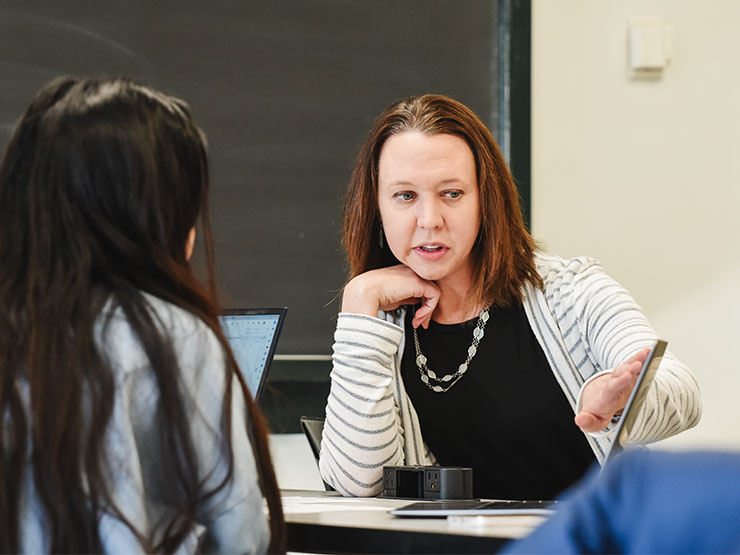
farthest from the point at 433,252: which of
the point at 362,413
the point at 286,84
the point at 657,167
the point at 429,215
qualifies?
the point at 657,167

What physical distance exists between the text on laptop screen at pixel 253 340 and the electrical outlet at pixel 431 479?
383mm

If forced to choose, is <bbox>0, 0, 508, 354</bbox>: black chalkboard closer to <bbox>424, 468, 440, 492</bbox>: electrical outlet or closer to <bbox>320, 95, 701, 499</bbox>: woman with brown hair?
<bbox>320, 95, 701, 499</bbox>: woman with brown hair

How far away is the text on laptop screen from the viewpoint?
162 cm

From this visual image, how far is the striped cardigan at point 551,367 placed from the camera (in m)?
1.46

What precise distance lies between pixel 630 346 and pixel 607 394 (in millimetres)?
190

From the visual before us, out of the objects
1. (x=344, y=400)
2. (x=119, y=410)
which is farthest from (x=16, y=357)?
(x=344, y=400)

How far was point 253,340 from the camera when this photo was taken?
64.7 inches

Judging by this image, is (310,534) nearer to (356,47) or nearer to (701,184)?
(356,47)

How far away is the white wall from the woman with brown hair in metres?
0.72

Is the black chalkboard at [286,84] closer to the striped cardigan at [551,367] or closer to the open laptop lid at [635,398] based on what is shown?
the striped cardigan at [551,367]

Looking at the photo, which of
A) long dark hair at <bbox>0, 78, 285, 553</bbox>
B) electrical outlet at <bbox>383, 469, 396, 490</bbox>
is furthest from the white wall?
long dark hair at <bbox>0, 78, 285, 553</bbox>

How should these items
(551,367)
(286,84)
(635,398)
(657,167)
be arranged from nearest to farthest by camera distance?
(635,398), (551,367), (286,84), (657,167)

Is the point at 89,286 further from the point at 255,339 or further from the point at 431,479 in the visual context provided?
the point at 255,339

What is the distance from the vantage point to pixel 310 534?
108 cm
